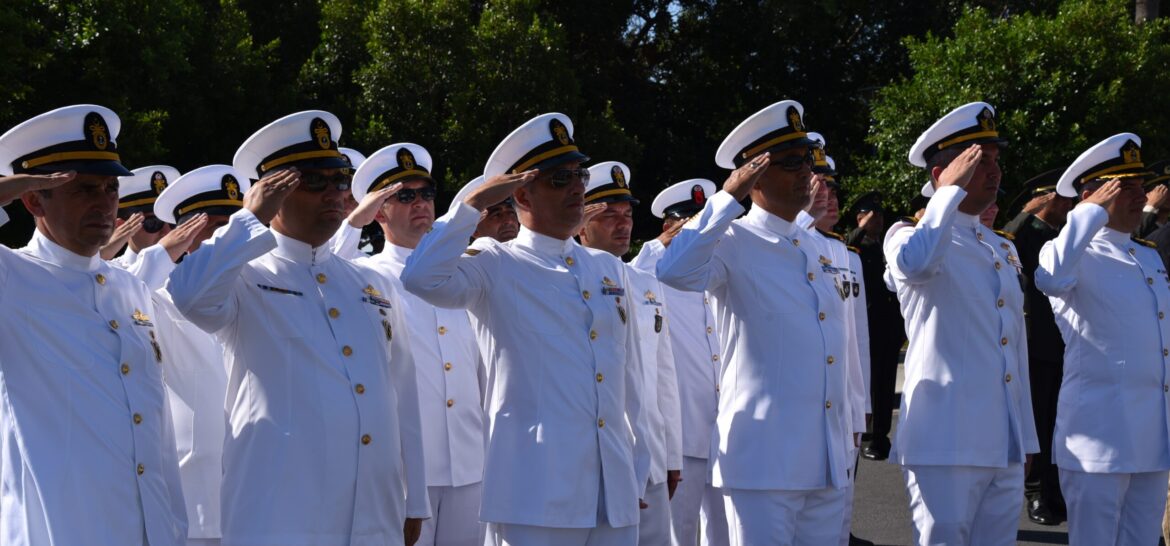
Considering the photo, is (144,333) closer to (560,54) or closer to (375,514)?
(375,514)

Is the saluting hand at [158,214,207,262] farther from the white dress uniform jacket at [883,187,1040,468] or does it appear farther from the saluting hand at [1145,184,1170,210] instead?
the saluting hand at [1145,184,1170,210]

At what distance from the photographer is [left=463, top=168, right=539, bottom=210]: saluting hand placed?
4.70m

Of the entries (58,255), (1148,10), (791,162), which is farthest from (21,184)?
(1148,10)

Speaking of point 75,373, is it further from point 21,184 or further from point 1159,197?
point 1159,197

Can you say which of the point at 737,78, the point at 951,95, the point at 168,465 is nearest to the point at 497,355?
the point at 168,465

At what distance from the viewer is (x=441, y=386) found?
20.3 feet

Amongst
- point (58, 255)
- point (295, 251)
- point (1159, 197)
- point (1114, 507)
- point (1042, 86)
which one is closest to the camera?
point (58, 255)

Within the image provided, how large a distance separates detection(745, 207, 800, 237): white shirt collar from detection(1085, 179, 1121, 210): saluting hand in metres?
2.12

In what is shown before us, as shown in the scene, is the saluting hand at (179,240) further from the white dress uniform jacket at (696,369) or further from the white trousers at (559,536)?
the white dress uniform jacket at (696,369)

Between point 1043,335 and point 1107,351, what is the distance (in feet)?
9.03

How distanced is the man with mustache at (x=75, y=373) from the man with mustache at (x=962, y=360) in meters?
3.17

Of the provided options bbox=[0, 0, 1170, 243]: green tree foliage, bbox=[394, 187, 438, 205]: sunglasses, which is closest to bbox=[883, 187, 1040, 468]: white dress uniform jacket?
bbox=[394, 187, 438, 205]: sunglasses

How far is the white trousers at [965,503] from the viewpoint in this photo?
573cm

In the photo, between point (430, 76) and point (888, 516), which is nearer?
point (888, 516)
